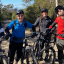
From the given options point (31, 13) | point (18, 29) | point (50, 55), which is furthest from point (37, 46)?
point (31, 13)

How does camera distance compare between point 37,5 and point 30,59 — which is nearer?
point 30,59

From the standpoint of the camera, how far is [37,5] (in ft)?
36.8

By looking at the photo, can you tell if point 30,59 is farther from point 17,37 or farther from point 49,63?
point 49,63

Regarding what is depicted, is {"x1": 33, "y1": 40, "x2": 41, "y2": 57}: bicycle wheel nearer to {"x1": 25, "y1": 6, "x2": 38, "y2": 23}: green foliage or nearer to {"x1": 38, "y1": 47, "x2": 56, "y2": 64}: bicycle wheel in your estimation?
{"x1": 38, "y1": 47, "x2": 56, "y2": 64}: bicycle wheel

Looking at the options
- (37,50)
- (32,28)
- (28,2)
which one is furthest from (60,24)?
(28,2)

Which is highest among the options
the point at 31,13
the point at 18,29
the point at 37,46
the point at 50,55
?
the point at 31,13

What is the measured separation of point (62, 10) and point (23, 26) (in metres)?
1.14

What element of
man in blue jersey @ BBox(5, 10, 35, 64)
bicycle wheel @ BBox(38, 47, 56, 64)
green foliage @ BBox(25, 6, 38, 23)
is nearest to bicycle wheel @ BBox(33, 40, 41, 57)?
bicycle wheel @ BBox(38, 47, 56, 64)

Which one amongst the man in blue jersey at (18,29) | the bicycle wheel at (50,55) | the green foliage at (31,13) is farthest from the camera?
the green foliage at (31,13)

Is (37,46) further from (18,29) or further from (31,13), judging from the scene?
(31,13)

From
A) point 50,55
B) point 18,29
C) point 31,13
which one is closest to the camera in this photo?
point 18,29

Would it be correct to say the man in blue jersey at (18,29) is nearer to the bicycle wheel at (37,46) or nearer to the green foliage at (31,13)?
the bicycle wheel at (37,46)

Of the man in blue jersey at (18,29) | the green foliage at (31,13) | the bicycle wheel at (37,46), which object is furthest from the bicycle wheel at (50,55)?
the green foliage at (31,13)

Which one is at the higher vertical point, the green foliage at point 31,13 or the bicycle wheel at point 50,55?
the green foliage at point 31,13
